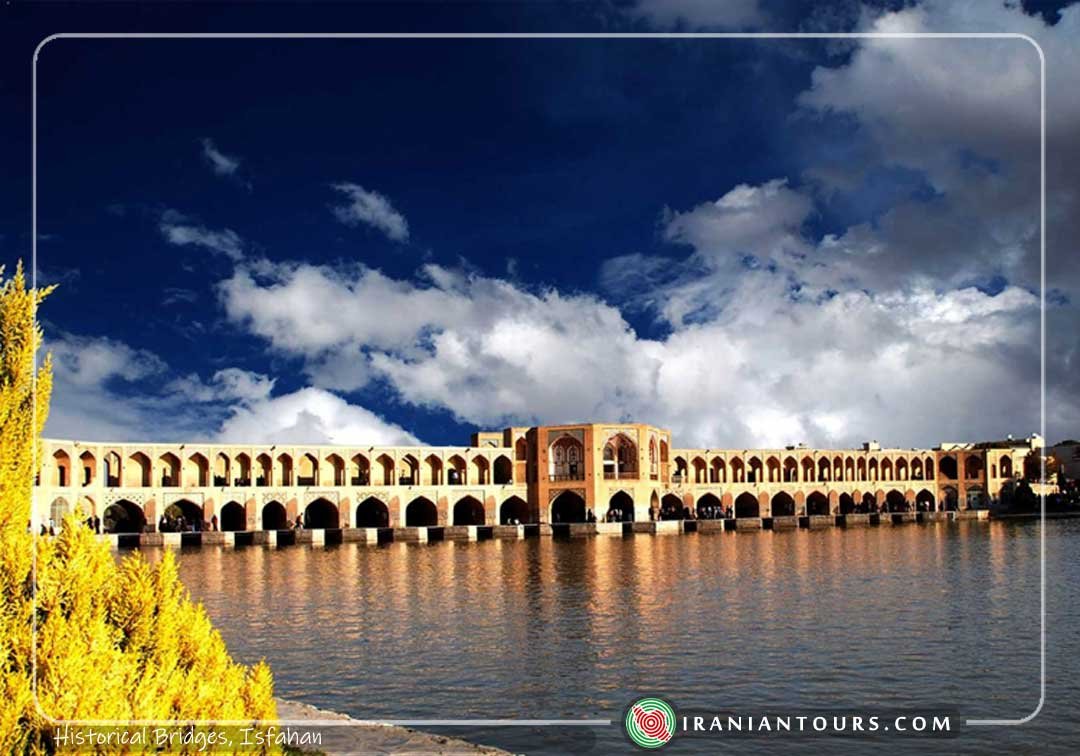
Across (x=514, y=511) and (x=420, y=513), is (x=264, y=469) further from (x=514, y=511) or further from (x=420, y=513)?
(x=514, y=511)

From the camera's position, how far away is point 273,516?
4359 centimetres

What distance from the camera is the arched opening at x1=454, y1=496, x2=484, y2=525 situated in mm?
46938

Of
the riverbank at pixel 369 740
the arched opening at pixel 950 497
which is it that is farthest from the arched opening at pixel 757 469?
the riverbank at pixel 369 740

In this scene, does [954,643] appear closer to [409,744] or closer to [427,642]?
[427,642]

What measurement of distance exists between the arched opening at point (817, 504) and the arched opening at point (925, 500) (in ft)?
22.8

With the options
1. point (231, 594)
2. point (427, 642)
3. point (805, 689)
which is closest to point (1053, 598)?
point (805, 689)

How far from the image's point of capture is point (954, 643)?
523 inches

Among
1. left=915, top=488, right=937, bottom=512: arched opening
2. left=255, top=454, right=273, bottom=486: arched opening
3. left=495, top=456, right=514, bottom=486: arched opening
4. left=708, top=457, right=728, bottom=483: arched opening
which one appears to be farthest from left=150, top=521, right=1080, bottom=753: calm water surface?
left=915, top=488, right=937, bottom=512: arched opening

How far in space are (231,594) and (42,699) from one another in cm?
1673

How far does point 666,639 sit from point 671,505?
39.5 meters

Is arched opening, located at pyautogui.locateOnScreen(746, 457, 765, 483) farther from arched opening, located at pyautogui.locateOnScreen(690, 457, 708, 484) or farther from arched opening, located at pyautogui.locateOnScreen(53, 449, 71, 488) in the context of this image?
arched opening, located at pyautogui.locateOnScreen(53, 449, 71, 488)

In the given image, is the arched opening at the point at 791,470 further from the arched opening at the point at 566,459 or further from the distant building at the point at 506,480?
the arched opening at the point at 566,459

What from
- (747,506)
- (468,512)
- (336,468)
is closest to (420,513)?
(468,512)

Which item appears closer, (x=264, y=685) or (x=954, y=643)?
(x=264, y=685)
